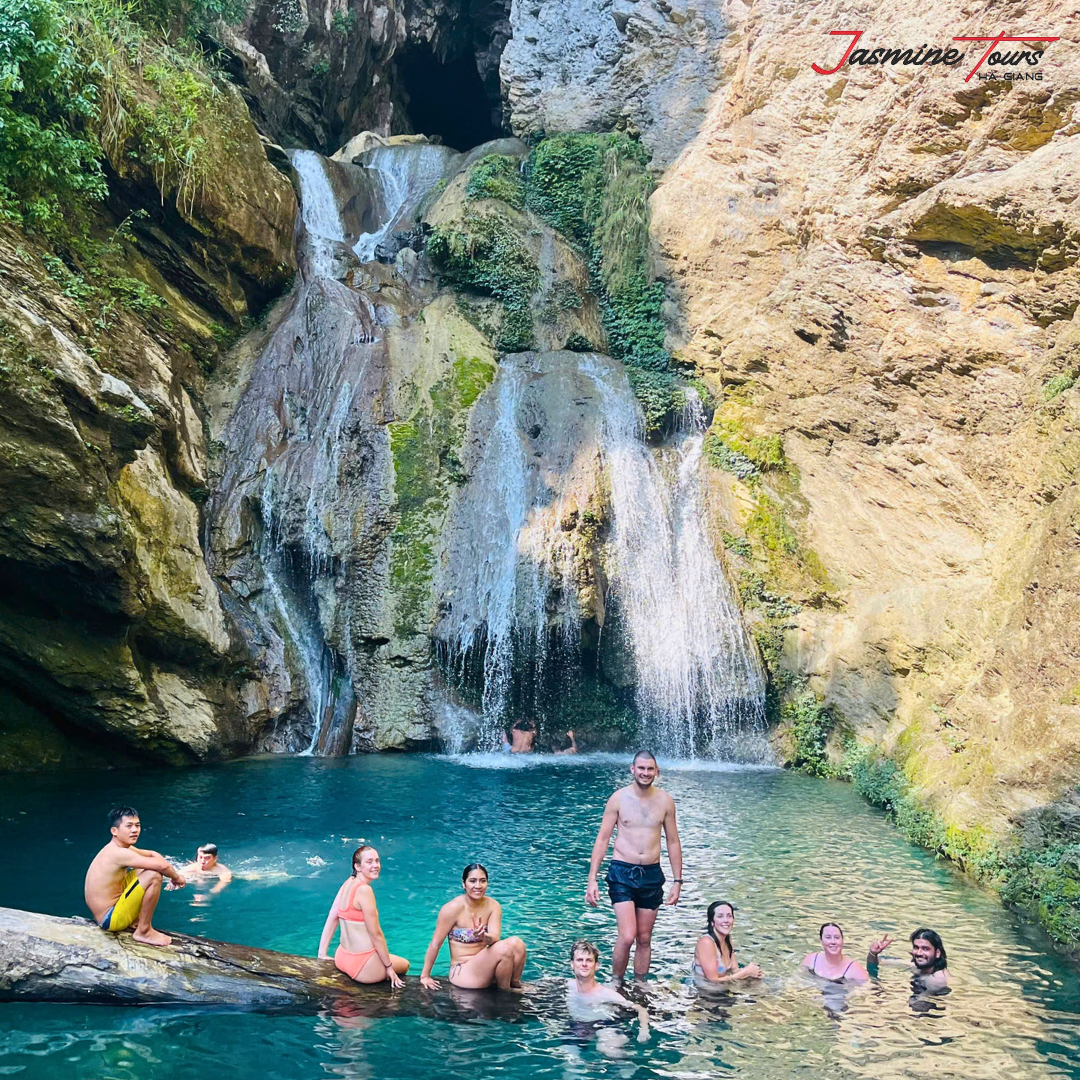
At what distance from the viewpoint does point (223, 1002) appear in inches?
225

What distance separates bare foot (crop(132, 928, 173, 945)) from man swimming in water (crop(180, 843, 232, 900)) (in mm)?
2881

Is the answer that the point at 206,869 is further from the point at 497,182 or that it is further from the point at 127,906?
the point at 497,182

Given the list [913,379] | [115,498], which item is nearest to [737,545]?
[913,379]

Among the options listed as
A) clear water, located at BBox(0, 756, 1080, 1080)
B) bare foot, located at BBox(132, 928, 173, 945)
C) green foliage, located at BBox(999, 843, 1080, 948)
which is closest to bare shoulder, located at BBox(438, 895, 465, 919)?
clear water, located at BBox(0, 756, 1080, 1080)

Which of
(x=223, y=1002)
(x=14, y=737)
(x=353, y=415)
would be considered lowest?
(x=223, y=1002)

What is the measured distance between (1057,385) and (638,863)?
10.2m

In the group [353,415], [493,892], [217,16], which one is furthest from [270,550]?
[217,16]

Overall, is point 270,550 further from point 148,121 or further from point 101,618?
point 148,121

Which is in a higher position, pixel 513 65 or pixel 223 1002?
pixel 513 65

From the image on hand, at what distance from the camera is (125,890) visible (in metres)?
6.00

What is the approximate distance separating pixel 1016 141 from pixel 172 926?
51.4 feet

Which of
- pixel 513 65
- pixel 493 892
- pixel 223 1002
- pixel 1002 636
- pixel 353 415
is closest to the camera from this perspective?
pixel 223 1002

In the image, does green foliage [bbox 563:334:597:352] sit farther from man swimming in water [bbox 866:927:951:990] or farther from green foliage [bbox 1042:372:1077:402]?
man swimming in water [bbox 866:927:951:990]

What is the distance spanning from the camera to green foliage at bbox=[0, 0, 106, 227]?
42.8ft
